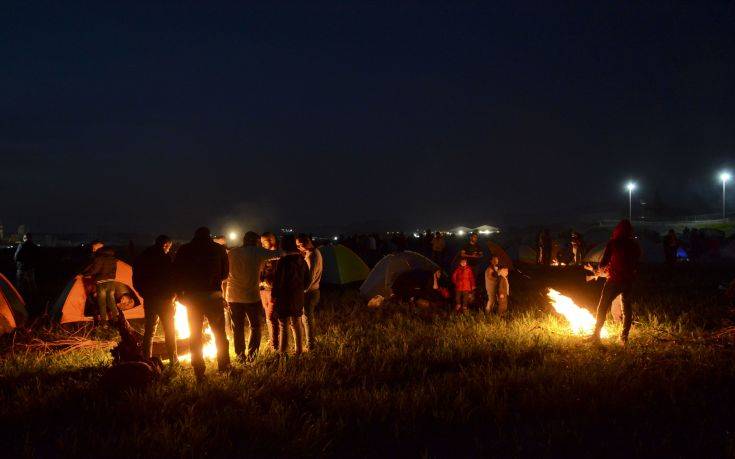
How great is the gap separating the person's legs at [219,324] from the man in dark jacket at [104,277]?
4.59 metres

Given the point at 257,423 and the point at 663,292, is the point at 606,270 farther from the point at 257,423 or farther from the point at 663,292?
the point at 663,292

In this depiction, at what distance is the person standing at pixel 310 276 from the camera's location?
834cm

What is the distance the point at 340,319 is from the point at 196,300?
5.36 m

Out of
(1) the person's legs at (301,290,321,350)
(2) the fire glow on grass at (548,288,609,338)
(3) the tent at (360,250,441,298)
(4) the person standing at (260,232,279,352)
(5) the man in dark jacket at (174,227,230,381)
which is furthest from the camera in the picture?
(3) the tent at (360,250,441,298)

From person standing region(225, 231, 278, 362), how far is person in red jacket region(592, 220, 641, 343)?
5221mm

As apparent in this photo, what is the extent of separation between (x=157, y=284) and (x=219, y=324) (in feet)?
3.81

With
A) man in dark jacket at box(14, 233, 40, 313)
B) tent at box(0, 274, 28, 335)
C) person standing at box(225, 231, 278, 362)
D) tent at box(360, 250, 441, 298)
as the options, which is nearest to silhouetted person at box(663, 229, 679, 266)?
tent at box(360, 250, 441, 298)

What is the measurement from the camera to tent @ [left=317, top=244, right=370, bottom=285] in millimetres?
18250

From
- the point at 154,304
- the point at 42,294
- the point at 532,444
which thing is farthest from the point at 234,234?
the point at 532,444

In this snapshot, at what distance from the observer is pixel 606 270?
28.6 ft

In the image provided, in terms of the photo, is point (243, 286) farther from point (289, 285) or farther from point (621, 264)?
point (621, 264)

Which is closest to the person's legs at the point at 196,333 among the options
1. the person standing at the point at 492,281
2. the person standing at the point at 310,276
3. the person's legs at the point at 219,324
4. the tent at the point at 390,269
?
the person's legs at the point at 219,324

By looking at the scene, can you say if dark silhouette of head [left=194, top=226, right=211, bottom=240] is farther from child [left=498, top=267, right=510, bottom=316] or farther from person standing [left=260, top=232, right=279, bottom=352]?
child [left=498, top=267, right=510, bottom=316]

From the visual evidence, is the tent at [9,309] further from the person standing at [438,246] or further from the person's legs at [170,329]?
the person standing at [438,246]
